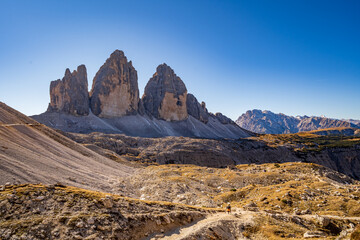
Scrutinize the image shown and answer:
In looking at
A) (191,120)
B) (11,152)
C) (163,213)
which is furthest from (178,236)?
(191,120)

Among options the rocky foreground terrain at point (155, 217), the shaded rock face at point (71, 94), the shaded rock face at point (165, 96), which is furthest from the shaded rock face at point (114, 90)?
the rocky foreground terrain at point (155, 217)

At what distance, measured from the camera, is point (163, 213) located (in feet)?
58.3

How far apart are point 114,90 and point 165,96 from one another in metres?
40.4

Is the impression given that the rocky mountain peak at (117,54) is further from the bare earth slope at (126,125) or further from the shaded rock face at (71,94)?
the bare earth slope at (126,125)

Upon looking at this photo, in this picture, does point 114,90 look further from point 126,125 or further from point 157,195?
point 157,195

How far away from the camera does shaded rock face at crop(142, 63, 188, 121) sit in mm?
173875

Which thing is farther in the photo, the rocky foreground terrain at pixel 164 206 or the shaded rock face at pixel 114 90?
the shaded rock face at pixel 114 90

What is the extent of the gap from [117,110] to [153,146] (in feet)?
204

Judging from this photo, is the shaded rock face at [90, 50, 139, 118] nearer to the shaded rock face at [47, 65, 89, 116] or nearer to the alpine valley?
the shaded rock face at [47, 65, 89, 116]

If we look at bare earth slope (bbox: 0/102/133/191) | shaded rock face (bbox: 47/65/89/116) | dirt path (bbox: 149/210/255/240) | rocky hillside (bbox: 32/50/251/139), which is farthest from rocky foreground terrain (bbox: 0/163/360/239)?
shaded rock face (bbox: 47/65/89/116)

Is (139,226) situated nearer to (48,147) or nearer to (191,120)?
(48,147)

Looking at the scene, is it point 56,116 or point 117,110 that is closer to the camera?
point 56,116

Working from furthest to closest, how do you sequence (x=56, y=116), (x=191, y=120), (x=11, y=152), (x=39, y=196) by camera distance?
(x=191, y=120)
(x=56, y=116)
(x=11, y=152)
(x=39, y=196)

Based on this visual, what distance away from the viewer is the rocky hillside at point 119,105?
13688 cm
